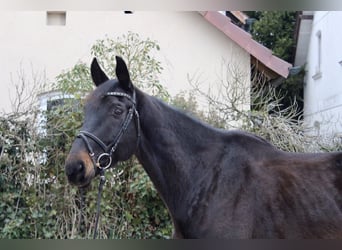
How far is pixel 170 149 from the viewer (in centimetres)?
284

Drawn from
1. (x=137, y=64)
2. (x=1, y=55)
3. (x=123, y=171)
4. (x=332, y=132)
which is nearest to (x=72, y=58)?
(x=1, y=55)

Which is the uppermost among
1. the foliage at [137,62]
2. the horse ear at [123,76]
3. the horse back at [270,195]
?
the foliage at [137,62]

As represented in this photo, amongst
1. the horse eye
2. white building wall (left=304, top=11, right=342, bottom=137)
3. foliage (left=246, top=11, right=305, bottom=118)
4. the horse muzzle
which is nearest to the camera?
the horse muzzle

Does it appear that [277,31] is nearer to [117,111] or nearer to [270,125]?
[270,125]

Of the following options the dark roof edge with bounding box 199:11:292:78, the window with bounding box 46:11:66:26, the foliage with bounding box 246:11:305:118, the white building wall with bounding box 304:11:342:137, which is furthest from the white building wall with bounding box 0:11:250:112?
the foliage with bounding box 246:11:305:118

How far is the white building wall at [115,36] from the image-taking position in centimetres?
816

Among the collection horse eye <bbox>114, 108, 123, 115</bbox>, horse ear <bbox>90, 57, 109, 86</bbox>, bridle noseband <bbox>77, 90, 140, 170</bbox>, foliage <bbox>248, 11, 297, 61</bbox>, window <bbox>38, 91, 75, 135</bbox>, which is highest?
foliage <bbox>248, 11, 297, 61</bbox>

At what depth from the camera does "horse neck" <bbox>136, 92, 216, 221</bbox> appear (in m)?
2.79

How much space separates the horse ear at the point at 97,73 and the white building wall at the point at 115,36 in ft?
16.4

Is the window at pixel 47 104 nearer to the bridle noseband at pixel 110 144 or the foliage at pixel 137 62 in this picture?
the foliage at pixel 137 62

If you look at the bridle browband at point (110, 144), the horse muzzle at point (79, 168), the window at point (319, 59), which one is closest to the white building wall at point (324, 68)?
the window at point (319, 59)

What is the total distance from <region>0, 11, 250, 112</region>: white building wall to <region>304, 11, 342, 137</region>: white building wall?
8.59 feet

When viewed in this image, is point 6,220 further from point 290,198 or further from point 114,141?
point 290,198

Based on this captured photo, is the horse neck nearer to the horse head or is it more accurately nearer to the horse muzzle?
the horse head
